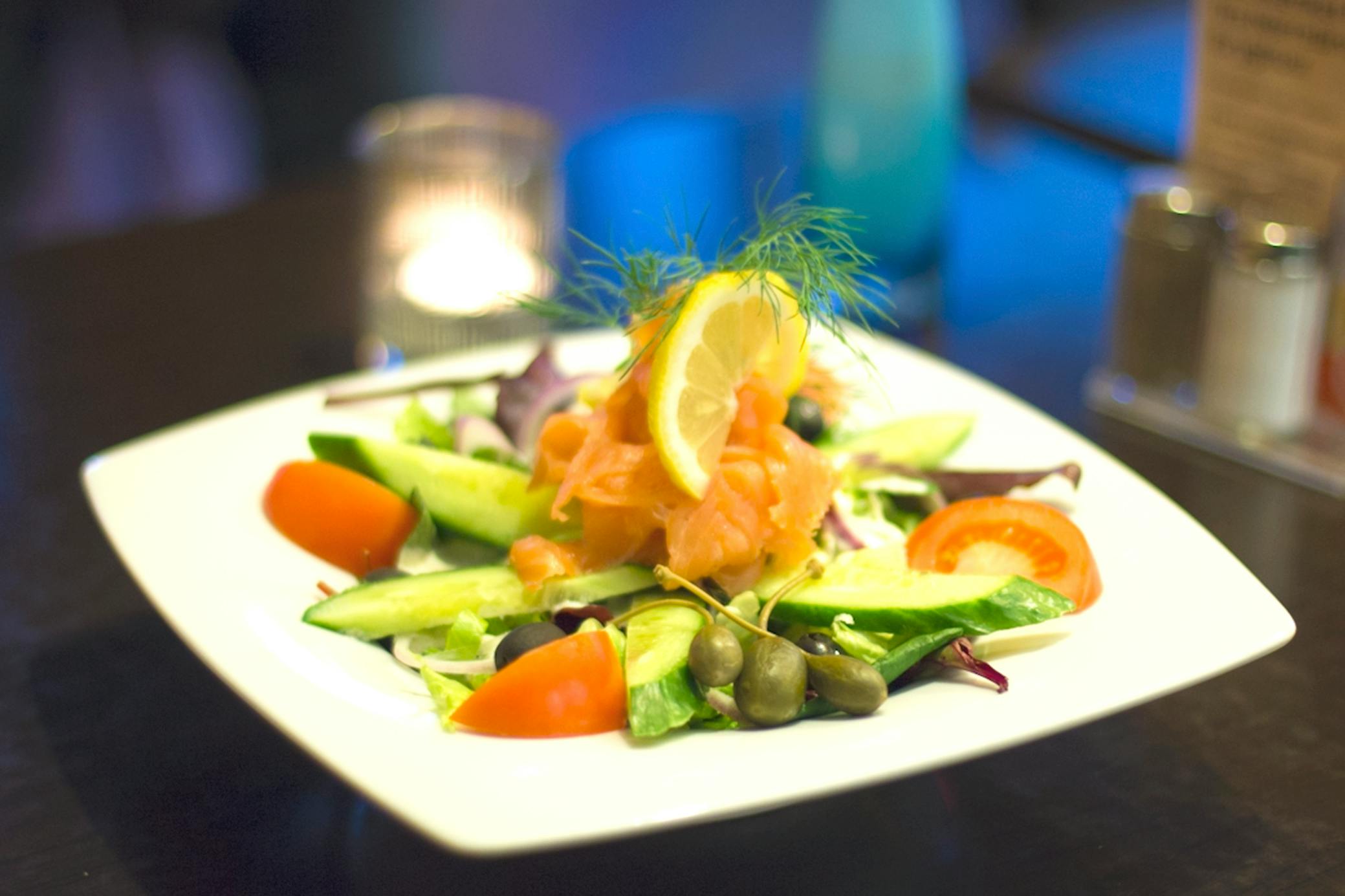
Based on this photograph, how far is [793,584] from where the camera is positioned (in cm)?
134

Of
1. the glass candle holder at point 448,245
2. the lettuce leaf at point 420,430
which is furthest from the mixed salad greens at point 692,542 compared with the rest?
the glass candle holder at point 448,245

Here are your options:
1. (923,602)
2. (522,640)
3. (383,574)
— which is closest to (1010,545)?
(923,602)

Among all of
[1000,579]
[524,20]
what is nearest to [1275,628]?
[1000,579]

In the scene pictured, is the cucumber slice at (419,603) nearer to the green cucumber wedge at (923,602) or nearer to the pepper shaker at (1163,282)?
the green cucumber wedge at (923,602)

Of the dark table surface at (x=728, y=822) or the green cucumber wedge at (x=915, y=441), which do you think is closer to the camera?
the dark table surface at (x=728, y=822)

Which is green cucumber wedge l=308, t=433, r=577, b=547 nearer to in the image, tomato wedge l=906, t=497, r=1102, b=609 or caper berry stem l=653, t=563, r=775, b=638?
caper berry stem l=653, t=563, r=775, b=638

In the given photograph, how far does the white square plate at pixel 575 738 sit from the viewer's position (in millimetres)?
1042

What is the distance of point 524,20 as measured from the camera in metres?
5.42

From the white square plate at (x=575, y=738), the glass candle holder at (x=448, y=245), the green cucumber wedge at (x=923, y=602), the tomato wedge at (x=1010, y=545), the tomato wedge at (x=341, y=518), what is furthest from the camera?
the glass candle holder at (x=448, y=245)

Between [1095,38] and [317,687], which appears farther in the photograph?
[1095,38]

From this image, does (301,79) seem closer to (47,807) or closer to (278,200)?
(278,200)

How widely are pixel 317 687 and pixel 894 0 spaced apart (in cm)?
164

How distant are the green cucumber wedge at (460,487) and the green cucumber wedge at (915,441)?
0.37m

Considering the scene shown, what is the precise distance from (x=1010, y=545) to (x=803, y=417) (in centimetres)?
28
